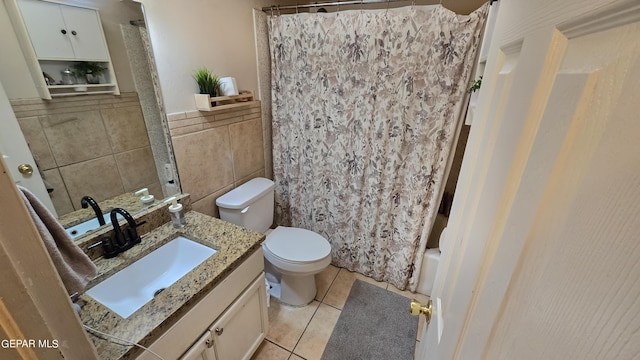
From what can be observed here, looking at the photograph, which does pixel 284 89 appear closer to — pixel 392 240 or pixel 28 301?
pixel 392 240

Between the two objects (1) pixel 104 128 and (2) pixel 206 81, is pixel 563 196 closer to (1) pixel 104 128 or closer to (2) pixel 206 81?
(1) pixel 104 128

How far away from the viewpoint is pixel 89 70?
3.37ft

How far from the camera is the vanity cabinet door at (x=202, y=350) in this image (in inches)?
38.5

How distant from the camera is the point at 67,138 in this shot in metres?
0.99

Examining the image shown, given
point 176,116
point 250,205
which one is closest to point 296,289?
point 250,205

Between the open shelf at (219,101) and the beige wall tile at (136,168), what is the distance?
0.37 m

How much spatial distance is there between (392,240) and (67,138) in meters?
1.91

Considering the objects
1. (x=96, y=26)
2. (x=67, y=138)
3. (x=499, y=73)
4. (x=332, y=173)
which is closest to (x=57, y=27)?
(x=96, y=26)

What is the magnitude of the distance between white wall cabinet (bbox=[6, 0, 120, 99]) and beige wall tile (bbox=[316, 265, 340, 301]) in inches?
69.9

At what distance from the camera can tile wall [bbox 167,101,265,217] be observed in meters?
1.46

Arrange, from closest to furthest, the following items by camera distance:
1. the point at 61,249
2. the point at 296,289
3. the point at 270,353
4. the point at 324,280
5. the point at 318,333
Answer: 1. the point at 61,249
2. the point at 270,353
3. the point at 318,333
4. the point at 296,289
5. the point at 324,280

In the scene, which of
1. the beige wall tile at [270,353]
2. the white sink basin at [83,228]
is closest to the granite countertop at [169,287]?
the white sink basin at [83,228]

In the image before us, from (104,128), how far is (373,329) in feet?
6.10

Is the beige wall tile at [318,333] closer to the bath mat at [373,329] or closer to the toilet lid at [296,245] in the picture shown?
the bath mat at [373,329]
